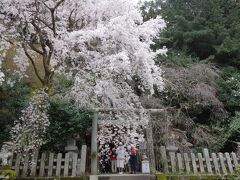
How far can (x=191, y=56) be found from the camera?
13227 mm

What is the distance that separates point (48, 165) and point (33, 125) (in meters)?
1.31

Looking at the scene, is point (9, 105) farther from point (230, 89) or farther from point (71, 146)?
point (230, 89)

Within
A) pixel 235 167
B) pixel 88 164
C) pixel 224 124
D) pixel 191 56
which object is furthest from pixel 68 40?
pixel 191 56

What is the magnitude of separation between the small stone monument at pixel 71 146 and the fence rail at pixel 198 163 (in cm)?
261

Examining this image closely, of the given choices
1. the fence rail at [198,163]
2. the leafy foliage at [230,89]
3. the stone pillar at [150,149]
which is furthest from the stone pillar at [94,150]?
the leafy foliage at [230,89]

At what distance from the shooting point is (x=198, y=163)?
27.1 ft

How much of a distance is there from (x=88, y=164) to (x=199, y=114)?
4.85m

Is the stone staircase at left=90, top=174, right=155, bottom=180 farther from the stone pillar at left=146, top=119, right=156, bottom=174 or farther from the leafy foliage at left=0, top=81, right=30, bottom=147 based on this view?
the leafy foliage at left=0, top=81, right=30, bottom=147

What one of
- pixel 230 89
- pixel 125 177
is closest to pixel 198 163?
pixel 125 177

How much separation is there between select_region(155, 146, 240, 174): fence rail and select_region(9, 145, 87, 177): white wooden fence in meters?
2.52

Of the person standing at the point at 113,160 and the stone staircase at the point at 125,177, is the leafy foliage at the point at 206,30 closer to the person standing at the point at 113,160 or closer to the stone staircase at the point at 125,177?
the person standing at the point at 113,160

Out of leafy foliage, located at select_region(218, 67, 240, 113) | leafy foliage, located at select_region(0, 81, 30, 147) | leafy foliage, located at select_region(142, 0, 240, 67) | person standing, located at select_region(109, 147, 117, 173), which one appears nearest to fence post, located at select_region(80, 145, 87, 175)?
person standing, located at select_region(109, 147, 117, 173)

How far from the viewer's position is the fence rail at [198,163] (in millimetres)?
8133

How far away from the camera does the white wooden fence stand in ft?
24.6
